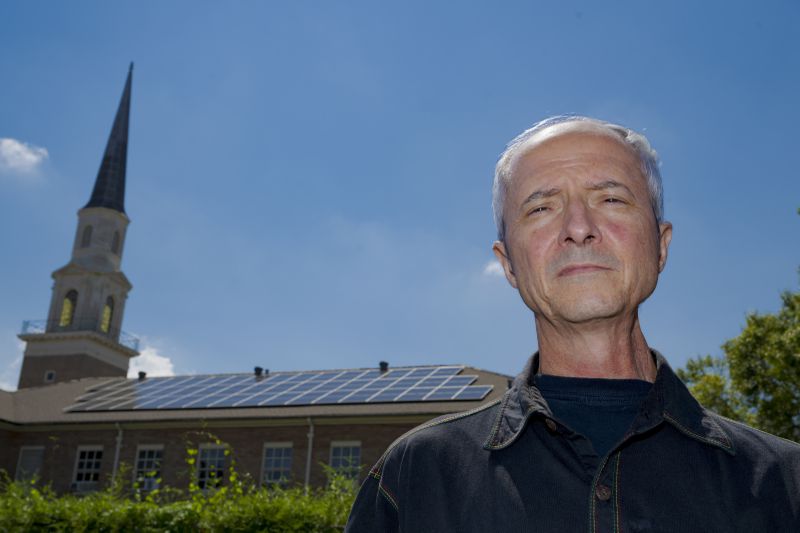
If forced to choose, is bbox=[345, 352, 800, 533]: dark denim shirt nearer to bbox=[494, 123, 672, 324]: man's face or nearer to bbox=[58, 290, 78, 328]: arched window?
bbox=[494, 123, 672, 324]: man's face

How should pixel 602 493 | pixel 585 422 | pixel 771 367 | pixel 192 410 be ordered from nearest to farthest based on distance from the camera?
pixel 602 493 → pixel 585 422 → pixel 771 367 → pixel 192 410

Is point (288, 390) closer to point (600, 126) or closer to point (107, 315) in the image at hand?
point (107, 315)

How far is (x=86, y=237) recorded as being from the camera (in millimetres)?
62812

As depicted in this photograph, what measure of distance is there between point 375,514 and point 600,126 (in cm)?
142

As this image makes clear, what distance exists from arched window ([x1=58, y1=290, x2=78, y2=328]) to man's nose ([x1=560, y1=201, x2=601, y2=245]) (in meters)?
61.8

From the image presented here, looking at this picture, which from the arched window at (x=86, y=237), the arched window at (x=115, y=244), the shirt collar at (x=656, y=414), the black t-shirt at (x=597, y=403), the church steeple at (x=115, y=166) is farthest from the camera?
the church steeple at (x=115, y=166)

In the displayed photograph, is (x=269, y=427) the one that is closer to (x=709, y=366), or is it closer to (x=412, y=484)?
(x=709, y=366)

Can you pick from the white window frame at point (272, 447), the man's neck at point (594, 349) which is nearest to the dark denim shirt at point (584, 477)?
the man's neck at point (594, 349)

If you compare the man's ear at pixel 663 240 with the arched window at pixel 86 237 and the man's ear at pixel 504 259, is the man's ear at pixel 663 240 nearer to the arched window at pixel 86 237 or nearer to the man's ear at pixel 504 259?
the man's ear at pixel 504 259

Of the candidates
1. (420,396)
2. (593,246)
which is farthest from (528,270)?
(420,396)

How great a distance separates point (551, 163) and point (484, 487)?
3.36 ft

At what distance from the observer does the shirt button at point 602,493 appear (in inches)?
79.0

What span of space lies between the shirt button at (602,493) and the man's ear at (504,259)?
76 cm

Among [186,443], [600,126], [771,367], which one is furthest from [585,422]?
[186,443]
